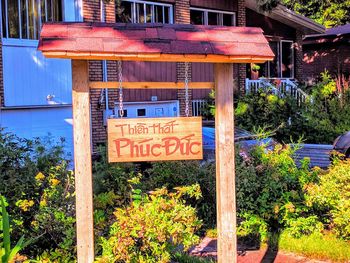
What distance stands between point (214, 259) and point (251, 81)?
524 inches

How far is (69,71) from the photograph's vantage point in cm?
1331

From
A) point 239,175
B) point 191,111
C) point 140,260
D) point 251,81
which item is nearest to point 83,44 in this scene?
point 140,260

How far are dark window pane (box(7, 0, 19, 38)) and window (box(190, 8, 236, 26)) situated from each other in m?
6.96

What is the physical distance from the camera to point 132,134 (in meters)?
4.34

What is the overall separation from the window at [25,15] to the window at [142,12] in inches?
88.9

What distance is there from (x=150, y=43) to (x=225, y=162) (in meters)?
1.19

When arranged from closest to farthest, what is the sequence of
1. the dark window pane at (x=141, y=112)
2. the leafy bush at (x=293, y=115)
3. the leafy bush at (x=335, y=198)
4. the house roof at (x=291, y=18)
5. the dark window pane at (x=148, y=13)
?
the leafy bush at (x=335, y=198)
the leafy bush at (x=293, y=115)
the dark window pane at (x=141, y=112)
the dark window pane at (x=148, y=13)
the house roof at (x=291, y=18)

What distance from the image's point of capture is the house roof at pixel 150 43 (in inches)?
158

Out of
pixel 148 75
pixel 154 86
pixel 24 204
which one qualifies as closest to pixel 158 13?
pixel 148 75

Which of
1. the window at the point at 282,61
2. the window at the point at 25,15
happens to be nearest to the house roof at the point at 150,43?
the window at the point at 25,15

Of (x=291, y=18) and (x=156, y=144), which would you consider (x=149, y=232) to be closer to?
(x=156, y=144)

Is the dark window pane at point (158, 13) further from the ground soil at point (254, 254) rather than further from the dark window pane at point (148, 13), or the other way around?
the ground soil at point (254, 254)

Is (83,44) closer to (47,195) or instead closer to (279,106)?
(47,195)

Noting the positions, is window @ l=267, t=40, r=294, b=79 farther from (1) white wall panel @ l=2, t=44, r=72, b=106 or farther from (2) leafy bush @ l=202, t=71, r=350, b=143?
(1) white wall panel @ l=2, t=44, r=72, b=106
